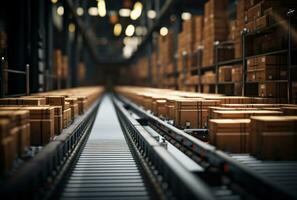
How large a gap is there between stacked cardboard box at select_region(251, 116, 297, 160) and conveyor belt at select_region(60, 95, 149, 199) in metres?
1.76

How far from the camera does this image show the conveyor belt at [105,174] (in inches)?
199

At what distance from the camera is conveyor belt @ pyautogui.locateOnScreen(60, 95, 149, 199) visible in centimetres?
506

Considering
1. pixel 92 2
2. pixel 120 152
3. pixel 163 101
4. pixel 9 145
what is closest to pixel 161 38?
pixel 92 2

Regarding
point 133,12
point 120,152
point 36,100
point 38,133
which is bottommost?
point 120,152

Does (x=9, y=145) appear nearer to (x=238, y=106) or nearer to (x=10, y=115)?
(x=10, y=115)

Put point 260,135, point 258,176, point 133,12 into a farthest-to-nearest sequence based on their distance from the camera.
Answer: point 133,12
point 260,135
point 258,176

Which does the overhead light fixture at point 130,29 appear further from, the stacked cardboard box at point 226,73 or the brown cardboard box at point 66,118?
the brown cardboard box at point 66,118

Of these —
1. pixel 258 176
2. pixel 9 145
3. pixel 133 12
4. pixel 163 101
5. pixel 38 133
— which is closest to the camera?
pixel 258 176

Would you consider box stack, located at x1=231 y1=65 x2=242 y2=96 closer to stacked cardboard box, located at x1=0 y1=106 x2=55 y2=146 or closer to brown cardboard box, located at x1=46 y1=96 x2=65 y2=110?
brown cardboard box, located at x1=46 y1=96 x2=65 y2=110

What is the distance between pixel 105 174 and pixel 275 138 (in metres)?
2.54

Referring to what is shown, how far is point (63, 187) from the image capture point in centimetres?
528

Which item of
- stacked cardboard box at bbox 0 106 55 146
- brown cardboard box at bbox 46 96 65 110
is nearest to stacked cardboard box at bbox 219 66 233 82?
brown cardboard box at bbox 46 96 65 110

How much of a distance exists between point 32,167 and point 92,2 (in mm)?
31419

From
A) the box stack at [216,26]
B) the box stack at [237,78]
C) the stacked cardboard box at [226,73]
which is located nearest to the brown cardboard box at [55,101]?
the box stack at [237,78]
